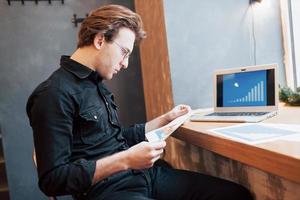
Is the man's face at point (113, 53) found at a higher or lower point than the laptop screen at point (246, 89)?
higher

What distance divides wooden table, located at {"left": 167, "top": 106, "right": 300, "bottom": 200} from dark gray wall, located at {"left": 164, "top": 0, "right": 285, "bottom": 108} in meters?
0.39

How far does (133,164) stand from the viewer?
983 millimetres

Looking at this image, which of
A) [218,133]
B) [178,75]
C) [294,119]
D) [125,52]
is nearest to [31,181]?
[178,75]

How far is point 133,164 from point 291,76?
1234mm

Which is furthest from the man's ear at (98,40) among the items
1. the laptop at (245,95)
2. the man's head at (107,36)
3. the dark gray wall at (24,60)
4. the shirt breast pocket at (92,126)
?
the dark gray wall at (24,60)

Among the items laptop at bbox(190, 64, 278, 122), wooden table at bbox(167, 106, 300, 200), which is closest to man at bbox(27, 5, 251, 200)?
wooden table at bbox(167, 106, 300, 200)

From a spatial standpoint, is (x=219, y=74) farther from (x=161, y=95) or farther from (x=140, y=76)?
(x=140, y=76)

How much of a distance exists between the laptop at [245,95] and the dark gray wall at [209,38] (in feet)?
0.71

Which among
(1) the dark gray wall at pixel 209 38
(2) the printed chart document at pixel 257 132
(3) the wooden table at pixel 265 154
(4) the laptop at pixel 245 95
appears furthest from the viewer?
(1) the dark gray wall at pixel 209 38

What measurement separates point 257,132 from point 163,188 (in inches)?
15.4

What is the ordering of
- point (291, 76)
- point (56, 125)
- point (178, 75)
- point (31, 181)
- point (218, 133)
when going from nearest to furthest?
1. point (56, 125)
2. point (218, 133)
3. point (178, 75)
4. point (291, 76)
5. point (31, 181)

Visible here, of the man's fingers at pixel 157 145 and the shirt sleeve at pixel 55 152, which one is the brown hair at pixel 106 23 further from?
the man's fingers at pixel 157 145

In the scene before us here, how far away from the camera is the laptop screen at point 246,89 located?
1.32 metres

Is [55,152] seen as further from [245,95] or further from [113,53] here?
[245,95]
